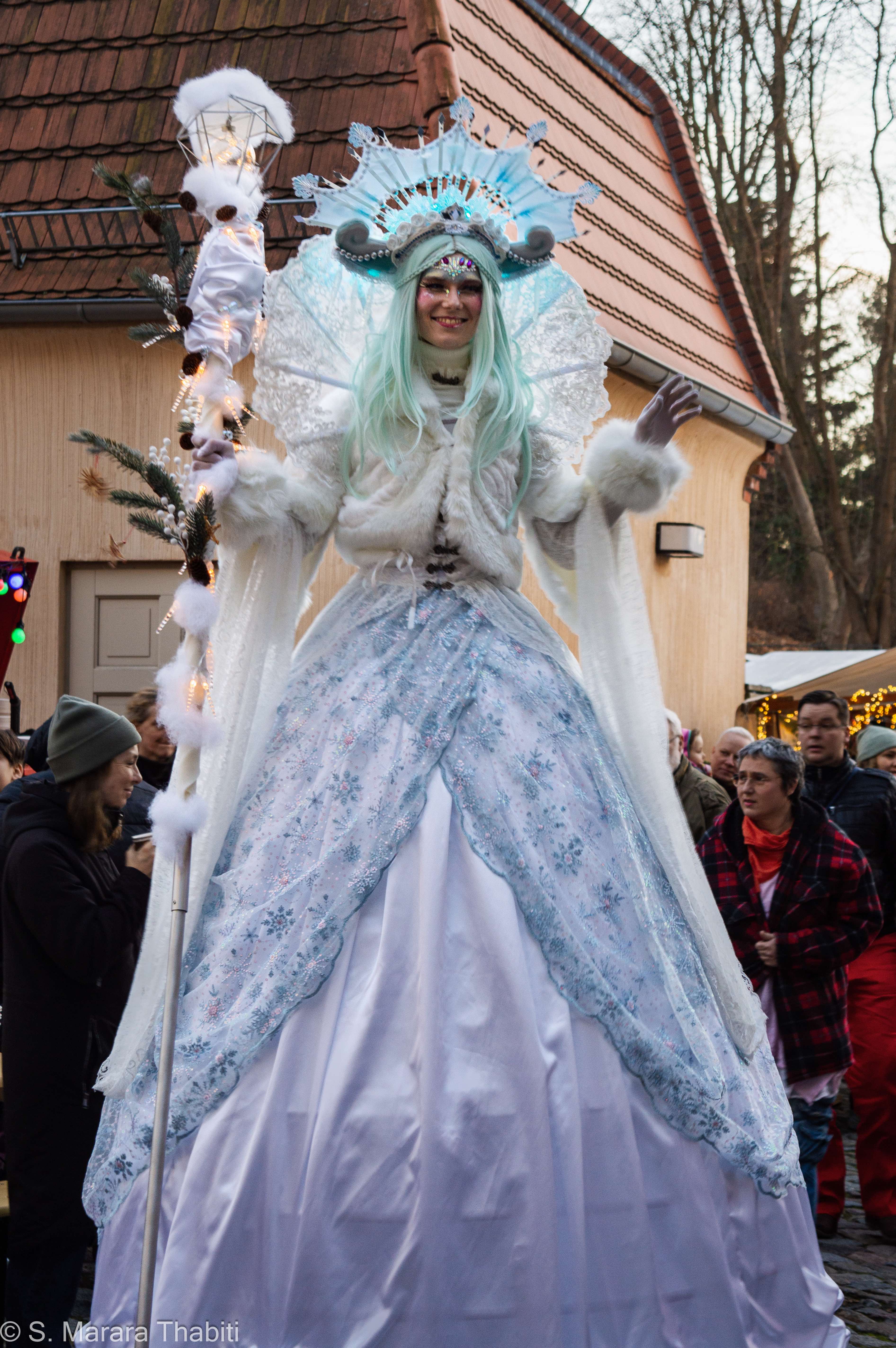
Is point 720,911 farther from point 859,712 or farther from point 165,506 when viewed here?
point 859,712

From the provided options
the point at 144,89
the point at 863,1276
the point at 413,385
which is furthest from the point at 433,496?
the point at 144,89

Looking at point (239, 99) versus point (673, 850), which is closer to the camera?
point (239, 99)

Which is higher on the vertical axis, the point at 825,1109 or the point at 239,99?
the point at 239,99

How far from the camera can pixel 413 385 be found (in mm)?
3379

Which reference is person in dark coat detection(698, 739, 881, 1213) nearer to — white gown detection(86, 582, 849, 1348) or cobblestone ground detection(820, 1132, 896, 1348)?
cobblestone ground detection(820, 1132, 896, 1348)

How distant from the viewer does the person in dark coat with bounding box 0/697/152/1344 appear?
2.90m

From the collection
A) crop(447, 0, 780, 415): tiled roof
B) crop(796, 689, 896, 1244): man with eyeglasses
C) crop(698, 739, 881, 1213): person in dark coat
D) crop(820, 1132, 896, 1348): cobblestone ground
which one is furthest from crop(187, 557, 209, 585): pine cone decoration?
crop(447, 0, 780, 415): tiled roof

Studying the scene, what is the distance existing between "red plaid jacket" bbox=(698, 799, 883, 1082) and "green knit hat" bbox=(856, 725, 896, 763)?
2042 millimetres

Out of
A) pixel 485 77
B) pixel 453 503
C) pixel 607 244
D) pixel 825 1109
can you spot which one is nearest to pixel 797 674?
pixel 607 244

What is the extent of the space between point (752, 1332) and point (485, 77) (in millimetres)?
6340

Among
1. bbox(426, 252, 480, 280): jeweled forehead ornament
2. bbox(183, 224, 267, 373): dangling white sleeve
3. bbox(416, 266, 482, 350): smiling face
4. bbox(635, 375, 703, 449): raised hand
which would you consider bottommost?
bbox(635, 375, 703, 449): raised hand

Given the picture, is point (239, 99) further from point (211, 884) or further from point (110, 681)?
point (110, 681)

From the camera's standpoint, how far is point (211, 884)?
2.89m

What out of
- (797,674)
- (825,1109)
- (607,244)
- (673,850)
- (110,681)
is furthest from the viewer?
(797,674)
